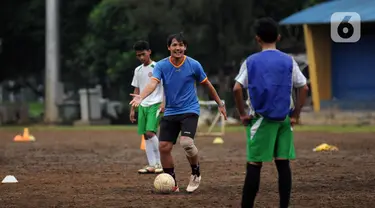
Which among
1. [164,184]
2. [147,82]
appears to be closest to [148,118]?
[147,82]

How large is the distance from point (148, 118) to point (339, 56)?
20.6 metres

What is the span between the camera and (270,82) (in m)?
8.39

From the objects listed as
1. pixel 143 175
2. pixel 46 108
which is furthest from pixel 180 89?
pixel 46 108

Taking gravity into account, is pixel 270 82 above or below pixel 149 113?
above

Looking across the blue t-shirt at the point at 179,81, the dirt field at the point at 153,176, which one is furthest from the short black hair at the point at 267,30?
the blue t-shirt at the point at 179,81

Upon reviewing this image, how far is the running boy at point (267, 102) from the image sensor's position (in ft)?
27.6

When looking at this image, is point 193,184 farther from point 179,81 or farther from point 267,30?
point 267,30

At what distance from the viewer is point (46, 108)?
3850 centimetres

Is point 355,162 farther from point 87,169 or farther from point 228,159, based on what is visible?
point 87,169

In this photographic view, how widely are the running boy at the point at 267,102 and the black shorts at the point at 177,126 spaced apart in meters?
2.78

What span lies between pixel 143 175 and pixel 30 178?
165 cm

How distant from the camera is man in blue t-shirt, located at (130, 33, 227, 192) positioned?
11.3 m

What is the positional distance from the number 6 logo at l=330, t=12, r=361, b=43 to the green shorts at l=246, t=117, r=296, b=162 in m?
22.6

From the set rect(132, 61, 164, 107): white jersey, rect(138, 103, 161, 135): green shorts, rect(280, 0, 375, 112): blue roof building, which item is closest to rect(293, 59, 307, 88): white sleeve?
rect(138, 103, 161, 135): green shorts
